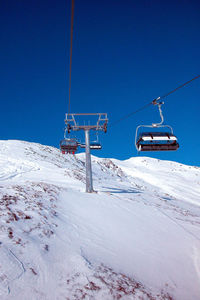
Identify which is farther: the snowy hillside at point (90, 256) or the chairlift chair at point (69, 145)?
the chairlift chair at point (69, 145)

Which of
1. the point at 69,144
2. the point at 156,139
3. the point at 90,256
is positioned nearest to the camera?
the point at 90,256

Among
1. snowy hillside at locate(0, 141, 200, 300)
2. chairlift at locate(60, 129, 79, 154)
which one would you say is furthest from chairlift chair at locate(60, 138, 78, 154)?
snowy hillside at locate(0, 141, 200, 300)

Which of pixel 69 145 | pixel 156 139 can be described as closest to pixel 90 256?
pixel 156 139

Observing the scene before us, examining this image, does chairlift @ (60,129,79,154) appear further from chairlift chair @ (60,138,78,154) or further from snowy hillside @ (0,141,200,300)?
snowy hillside @ (0,141,200,300)

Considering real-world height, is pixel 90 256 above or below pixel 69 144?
below

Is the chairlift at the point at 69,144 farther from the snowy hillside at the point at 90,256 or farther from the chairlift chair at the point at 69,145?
the snowy hillside at the point at 90,256

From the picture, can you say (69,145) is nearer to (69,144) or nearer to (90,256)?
(69,144)

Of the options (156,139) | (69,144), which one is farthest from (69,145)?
(156,139)

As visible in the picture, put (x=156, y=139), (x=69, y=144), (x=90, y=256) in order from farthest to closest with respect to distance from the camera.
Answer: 1. (x=69, y=144)
2. (x=156, y=139)
3. (x=90, y=256)

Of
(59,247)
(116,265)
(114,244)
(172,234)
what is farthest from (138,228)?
(59,247)

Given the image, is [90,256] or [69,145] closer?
[90,256]

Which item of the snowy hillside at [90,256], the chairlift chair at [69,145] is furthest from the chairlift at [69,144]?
the snowy hillside at [90,256]

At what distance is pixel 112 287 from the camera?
2.91 metres

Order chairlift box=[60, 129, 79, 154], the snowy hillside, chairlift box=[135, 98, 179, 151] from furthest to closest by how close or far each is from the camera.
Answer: chairlift box=[60, 129, 79, 154] < chairlift box=[135, 98, 179, 151] < the snowy hillside
